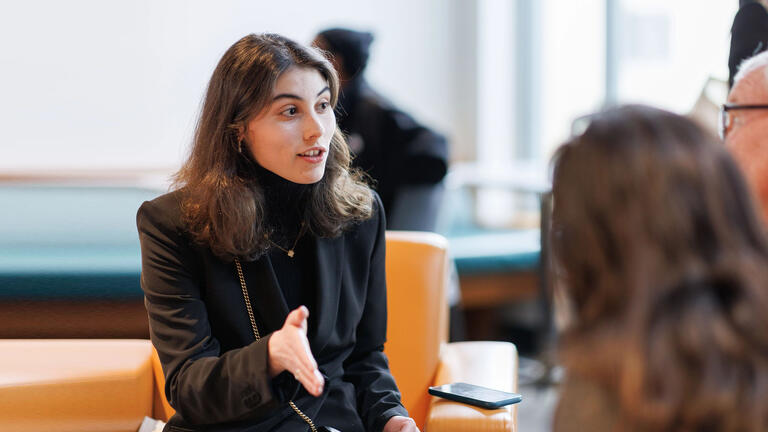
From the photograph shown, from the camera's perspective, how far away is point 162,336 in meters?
1.72

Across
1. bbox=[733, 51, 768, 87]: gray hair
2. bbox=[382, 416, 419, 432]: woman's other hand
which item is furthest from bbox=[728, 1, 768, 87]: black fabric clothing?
bbox=[382, 416, 419, 432]: woman's other hand

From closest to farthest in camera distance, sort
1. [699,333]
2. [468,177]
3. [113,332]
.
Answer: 1. [699,333]
2. [113,332]
3. [468,177]

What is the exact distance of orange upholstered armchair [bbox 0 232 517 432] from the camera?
6.35ft

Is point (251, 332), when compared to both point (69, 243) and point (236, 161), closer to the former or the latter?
point (236, 161)

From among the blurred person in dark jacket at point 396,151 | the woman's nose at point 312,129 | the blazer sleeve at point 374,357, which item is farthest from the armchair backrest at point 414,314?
the blurred person in dark jacket at point 396,151

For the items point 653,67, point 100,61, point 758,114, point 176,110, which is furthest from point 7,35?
point 758,114

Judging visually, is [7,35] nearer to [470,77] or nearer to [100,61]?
[100,61]

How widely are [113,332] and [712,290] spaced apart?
2625mm

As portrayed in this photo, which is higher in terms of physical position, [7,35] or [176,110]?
[7,35]

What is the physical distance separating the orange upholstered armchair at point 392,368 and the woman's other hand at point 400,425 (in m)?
0.05

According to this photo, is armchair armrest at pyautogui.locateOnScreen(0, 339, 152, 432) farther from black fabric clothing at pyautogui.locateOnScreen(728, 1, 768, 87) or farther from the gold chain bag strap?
black fabric clothing at pyautogui.locateOnScreen(728, 1, 768, 87)

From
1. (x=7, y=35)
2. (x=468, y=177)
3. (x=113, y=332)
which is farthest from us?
(x=468, y=177)

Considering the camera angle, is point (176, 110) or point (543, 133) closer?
point (176, 110)

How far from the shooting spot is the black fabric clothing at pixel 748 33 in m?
1.95
